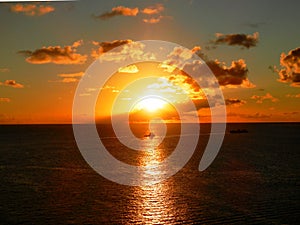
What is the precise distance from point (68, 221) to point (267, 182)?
18058 mm

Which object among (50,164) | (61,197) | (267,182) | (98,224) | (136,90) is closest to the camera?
(98,224)

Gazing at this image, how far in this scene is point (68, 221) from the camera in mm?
17906

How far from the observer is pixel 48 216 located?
18750 millimetres

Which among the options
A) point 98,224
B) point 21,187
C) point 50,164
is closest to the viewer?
point 98,224

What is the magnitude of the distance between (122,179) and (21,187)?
8814mm

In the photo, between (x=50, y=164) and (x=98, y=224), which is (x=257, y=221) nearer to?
(x=98, y=224)

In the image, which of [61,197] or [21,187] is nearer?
[61,197]

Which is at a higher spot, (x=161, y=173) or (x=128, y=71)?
(x=128, y=71)

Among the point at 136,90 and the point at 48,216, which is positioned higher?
the point at 136,90

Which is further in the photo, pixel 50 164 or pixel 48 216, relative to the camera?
pixel 50 164

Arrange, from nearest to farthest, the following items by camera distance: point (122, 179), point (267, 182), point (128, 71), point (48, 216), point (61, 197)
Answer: point (48, 216) < point (61, 197) < point (267, 182) < point (122, 179) < point (128, 71)

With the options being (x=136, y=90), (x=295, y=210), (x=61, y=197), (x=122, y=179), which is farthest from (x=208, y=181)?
(x=136, y=90)

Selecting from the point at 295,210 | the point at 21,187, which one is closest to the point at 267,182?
the point at 295,210

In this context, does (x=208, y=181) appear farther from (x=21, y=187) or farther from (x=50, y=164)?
(x=50, y=164)
